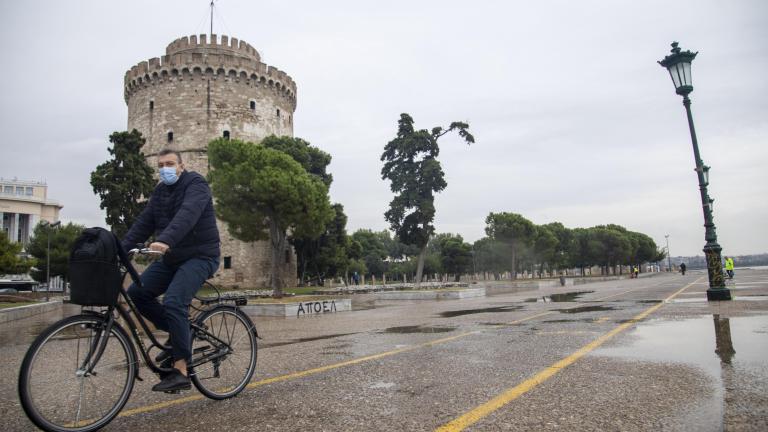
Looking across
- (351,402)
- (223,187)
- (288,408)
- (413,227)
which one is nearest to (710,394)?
(351,402)


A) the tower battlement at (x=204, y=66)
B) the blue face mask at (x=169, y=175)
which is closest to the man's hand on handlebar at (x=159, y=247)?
the blue face mask at (x=169, y=175)

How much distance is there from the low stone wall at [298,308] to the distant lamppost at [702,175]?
36.1 feet

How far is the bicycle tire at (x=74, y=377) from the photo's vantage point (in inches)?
117

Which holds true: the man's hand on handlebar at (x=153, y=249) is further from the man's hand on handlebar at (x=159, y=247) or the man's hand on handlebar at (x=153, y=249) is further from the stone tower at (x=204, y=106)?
the stone tower at (x=204, y=106)

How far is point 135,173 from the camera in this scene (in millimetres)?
33438

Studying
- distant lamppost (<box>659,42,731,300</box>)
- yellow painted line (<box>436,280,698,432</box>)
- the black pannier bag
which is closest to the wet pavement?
yellow painted line (<box>436,280,698,432</box>)

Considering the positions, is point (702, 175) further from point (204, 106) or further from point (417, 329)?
point (204, 106)

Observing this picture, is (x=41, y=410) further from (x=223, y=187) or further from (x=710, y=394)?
(x=223, y=187)

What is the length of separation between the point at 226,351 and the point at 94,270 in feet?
4.61

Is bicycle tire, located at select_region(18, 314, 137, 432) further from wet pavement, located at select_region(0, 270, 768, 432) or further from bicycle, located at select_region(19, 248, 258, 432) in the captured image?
wet pavement, located at select_region(0, 270, 768, 432)

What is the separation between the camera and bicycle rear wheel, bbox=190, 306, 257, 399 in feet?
13.2

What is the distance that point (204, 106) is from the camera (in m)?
44.6

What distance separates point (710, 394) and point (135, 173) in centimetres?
3621

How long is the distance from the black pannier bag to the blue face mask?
2.65 ft
